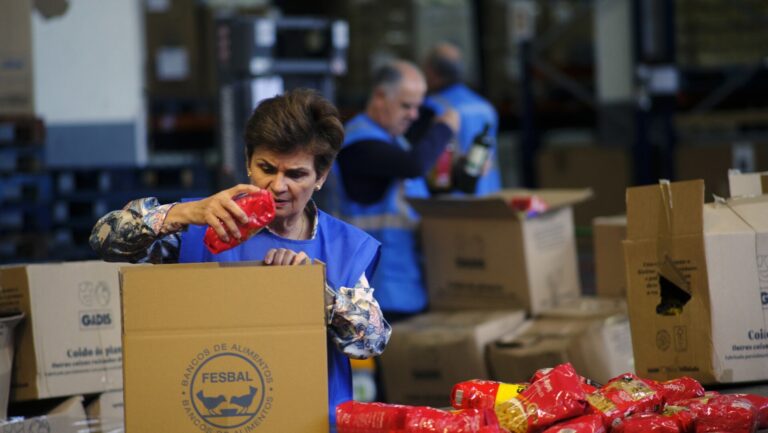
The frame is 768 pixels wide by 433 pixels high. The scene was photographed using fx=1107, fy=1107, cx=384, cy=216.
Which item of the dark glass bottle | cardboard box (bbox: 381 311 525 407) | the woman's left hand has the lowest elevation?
cardboard box (bbox: 381 311 525 407)

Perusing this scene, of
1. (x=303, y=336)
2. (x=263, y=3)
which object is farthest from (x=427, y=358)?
(x=263, y=3)

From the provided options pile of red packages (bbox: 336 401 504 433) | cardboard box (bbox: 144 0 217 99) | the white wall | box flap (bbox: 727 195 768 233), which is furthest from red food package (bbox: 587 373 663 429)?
cardboard box (bbox: 144 0 217 99)

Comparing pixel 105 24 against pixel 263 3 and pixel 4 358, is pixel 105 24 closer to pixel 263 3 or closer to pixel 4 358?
pixel 4 358

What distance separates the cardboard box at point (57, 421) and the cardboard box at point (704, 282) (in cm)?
169

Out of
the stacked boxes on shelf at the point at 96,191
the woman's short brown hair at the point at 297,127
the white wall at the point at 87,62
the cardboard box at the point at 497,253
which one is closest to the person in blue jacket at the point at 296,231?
the woman's short brown hair at the point at 297,127

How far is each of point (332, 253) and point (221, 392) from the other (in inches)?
23.0

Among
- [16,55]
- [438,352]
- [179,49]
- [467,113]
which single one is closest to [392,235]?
[438,352]

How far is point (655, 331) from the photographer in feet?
10.2

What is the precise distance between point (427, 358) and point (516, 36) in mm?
7699

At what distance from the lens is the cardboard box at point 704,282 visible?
2988mm

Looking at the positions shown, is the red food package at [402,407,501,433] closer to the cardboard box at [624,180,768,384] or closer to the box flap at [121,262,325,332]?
the box flap at [121,262,325,332]

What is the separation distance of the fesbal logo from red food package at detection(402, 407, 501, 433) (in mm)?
323

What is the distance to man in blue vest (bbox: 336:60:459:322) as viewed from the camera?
5.08 m

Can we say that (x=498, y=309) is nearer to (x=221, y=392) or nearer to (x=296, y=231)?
(x=296, y=231)
